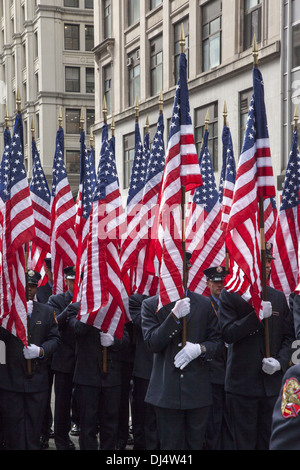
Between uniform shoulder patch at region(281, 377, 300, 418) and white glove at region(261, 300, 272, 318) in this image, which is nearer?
uniform shoulder patch at region(281, 377, 300, 418)

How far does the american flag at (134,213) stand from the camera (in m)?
8.25

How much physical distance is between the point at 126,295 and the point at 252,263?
2.05 metres

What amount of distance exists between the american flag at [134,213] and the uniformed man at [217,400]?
1.53 m

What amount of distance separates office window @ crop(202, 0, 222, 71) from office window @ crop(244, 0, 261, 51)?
151 centimetres

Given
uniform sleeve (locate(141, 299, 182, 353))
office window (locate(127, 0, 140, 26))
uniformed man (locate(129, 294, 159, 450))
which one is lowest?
uniformed man (locate(129, 294, 159, 450))

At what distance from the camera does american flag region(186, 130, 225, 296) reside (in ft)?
28.1

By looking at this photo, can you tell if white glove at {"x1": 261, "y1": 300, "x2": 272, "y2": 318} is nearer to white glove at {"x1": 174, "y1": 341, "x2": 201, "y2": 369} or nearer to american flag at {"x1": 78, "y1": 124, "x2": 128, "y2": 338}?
white glove at {"x1": 174, "y1": 341, "x2": 201, "y2": 369}

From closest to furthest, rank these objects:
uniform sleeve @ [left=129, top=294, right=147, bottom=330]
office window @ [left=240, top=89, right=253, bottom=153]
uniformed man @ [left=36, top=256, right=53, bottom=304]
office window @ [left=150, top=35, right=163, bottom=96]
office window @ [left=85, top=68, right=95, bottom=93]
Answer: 1. uniform sleeve @ [left=129, top=294, right=147, bottom=330]
2. uniformed man @ [left=36, top=256, right=53, bottom=304]
3. office window @ [left=240, top=89, right=253, bottom=153]
4. office window @ [left=150, top=35, right=163, bottom=96]
5. office window @ [left=85, top=68, right=95, bottom=93]

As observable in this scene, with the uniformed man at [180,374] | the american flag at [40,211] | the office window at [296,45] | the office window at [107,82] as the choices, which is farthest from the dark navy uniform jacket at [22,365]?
the office window at [107,82]

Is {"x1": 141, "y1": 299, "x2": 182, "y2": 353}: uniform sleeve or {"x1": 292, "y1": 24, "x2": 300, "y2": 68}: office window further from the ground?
{"x1": 292, "y1": 24, "x2": 300, "y2": 68}: office window

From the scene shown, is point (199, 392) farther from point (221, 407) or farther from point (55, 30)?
point (55, 30)

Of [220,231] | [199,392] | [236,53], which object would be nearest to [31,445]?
[199,392]

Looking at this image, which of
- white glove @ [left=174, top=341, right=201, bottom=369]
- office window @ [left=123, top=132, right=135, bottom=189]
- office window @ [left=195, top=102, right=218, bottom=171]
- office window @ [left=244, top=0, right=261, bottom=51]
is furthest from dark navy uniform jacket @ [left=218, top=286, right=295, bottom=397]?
office window @ [left=123, top=132, right=135, bottom=189]

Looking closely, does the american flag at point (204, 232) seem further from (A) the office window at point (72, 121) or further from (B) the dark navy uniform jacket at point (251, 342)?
(A) the office window at point (72, 121)
